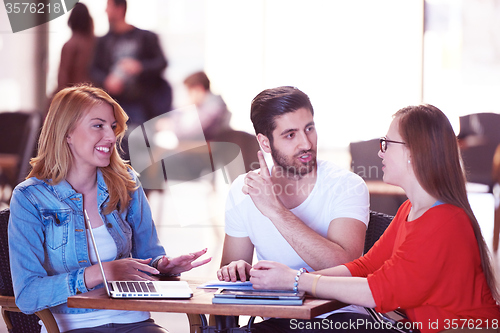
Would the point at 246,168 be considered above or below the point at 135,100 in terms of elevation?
below

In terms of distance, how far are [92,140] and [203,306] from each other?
35.5 inches

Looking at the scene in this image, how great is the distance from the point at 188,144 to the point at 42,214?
309 cm

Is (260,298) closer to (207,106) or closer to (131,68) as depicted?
(207,106)

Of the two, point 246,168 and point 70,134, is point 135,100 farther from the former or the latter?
point 70,134

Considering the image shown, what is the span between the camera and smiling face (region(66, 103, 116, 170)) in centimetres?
206

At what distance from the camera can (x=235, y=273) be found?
5.92 feet

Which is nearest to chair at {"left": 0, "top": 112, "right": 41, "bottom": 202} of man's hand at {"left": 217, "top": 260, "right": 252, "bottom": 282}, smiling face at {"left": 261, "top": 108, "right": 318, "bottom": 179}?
smiling face at {"left": 261, "top": 108, "right": 318, "bottom": 179}

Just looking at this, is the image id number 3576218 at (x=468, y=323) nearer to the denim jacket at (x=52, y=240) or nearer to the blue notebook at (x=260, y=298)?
the blue notebook at (x=260, y=298)

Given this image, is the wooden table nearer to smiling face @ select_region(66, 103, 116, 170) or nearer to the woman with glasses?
the woman with glasses

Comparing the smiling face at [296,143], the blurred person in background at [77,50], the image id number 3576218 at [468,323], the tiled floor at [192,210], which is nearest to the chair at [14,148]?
the blurred person in background at [77,50]

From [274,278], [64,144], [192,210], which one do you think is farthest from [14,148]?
[274,278]

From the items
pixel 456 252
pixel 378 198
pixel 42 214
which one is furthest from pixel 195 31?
pixel 456 252

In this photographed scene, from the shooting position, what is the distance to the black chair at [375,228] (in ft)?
7.09

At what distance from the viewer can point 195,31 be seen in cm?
494
